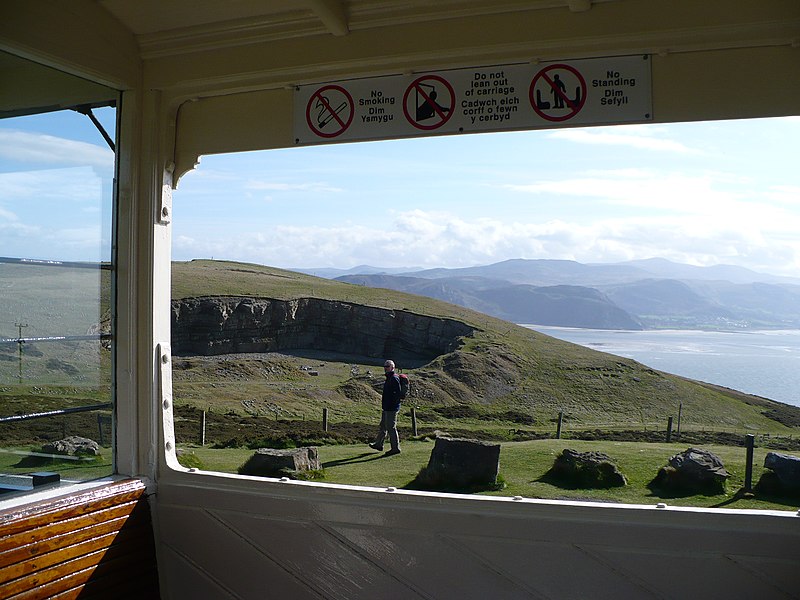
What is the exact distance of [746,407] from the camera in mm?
26594

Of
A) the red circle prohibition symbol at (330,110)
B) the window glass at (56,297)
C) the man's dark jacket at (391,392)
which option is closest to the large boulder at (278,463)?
the man's dark jacket at (391,392)

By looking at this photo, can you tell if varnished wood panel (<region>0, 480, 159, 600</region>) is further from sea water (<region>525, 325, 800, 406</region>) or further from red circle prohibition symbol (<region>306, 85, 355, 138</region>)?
sea water (<region>525, 325, 800, 406</region>)

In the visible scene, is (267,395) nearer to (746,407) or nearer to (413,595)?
(746,407)

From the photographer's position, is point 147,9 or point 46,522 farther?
point 147,9

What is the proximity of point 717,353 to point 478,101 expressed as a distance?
3944 centimetres

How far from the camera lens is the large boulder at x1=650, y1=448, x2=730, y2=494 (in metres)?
15.1

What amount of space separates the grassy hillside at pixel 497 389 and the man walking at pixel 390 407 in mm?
5026

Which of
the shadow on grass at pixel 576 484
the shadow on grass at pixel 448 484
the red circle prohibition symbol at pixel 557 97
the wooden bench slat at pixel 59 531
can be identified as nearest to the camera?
the wooden bench slat at pixel 59 531

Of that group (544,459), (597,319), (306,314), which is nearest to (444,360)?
(306,314)

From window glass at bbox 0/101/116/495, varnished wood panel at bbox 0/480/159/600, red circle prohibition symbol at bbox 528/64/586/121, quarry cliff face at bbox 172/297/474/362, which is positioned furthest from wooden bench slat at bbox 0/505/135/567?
quarry cliff face at bbox 172/297/474/362

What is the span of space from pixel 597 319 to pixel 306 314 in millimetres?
14571

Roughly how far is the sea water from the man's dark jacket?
14810 millimetres

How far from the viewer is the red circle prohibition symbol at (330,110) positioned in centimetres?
252

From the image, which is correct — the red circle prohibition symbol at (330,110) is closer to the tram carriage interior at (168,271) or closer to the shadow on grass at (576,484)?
the tram carriage interior at (168,271)
